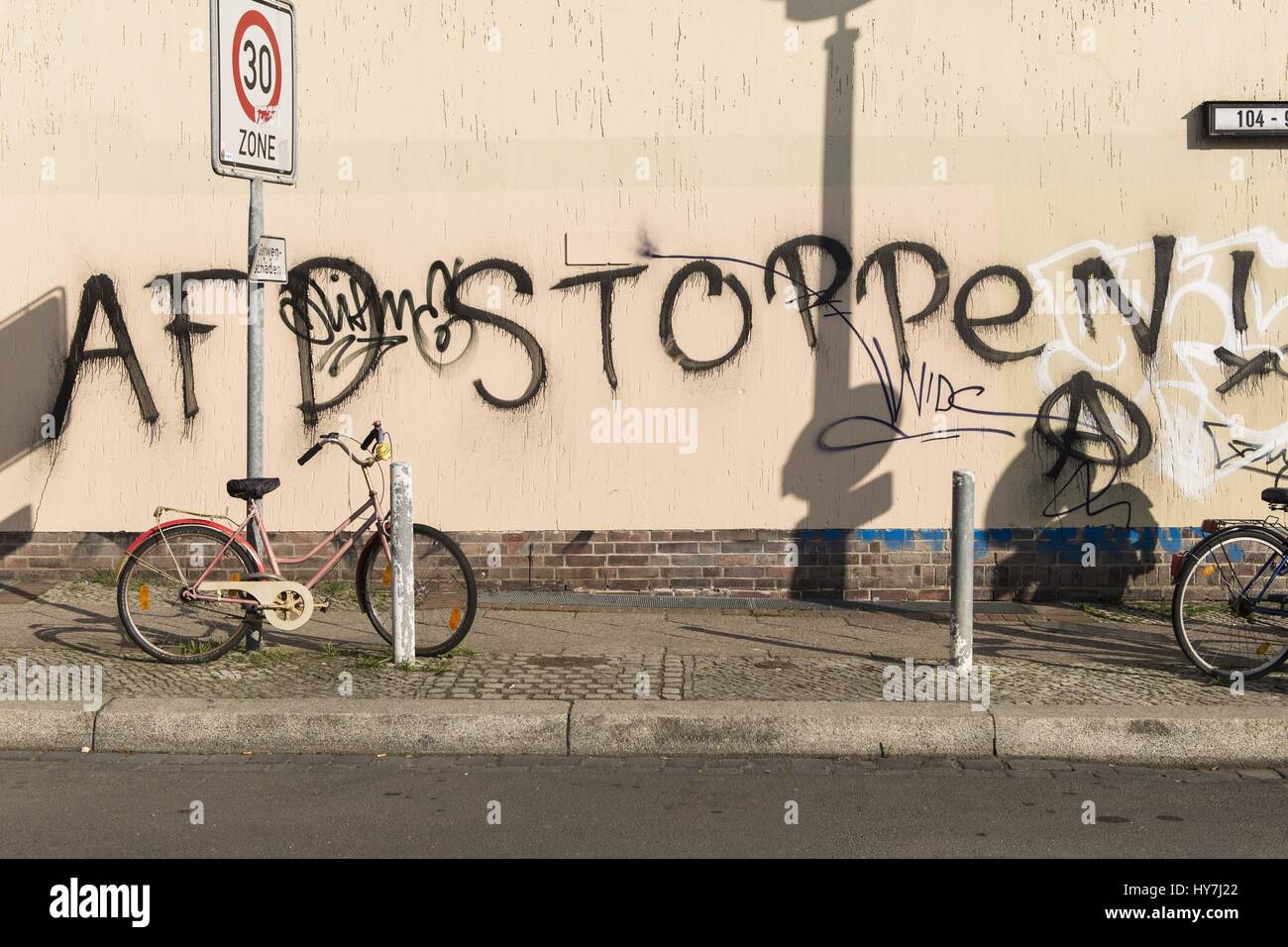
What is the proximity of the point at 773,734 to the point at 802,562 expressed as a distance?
10.4 feet

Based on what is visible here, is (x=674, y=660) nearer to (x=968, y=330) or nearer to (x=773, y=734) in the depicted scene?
(x=773, y=734)

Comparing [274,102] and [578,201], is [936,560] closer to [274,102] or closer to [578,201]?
[578,201]

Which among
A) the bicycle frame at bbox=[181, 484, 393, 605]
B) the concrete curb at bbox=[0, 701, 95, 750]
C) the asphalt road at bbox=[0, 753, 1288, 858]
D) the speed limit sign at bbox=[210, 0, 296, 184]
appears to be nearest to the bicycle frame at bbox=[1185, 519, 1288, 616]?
the asphalt road at bbox=[0, 753, 1288, 858]

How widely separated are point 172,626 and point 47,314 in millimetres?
3256

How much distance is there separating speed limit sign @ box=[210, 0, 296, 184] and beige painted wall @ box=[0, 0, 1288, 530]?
1957mm

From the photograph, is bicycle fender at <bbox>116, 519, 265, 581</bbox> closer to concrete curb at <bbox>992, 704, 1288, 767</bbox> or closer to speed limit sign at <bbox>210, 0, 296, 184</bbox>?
speed limit sign at <bbox>210, 0, 296, 184</bbox>

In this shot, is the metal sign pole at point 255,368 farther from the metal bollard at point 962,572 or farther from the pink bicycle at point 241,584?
the metal bollard at point 962,572

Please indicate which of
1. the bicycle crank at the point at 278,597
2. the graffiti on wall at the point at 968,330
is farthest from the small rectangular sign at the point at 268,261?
the graffiti on wall at the point at 968,330

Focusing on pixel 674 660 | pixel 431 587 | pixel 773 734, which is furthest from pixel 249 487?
pixel 773 734

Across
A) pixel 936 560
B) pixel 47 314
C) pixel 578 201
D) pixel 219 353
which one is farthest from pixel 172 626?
pixel 936 560

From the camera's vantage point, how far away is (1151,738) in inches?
221

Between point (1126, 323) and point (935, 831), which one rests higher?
point (1126, 323)

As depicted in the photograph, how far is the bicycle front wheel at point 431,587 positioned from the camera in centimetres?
666

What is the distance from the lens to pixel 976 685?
6199 millimetres
